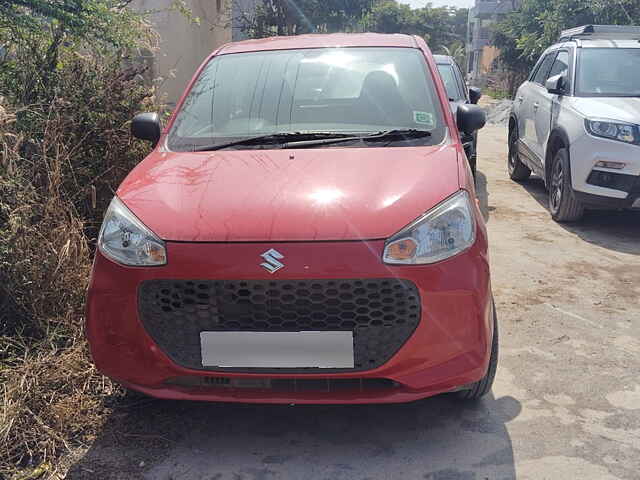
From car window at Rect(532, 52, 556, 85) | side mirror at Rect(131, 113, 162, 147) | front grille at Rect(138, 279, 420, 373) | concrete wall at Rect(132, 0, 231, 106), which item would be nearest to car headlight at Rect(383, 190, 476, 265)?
front grille at Rect(138, 279, 420, 373)

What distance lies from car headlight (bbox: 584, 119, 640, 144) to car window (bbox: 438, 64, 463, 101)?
2.25 metres

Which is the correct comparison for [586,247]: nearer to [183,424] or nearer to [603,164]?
[603,164]

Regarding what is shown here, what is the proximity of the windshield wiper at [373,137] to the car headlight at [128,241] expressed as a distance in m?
0.92

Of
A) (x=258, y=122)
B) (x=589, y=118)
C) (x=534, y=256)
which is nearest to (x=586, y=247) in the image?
(x=534, y=256)

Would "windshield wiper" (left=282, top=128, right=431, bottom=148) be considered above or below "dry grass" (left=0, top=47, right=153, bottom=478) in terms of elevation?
above

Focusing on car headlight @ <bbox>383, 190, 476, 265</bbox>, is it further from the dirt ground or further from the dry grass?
the dry grass

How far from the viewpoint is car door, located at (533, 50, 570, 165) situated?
740cm

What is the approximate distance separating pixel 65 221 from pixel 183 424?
4.82ft

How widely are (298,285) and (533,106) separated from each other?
6.43 metres

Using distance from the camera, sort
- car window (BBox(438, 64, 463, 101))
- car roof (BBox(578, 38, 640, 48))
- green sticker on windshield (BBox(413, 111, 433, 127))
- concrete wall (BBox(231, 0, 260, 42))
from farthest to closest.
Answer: concrete wall (BBox(231, 0, 260, 42)), car window (BBox(438, 64, 463, 101)), car roof (BBox(578, 38, 640, 48)), green sticker on windshield (BBox(413, 111, 433, 127))

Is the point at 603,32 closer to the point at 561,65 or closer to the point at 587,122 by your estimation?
the point at 561,65

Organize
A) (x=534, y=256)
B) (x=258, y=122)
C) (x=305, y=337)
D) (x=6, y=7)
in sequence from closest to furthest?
(x=305, y=337)
(x=258, y=122)
(x=6, y=7)
(x=534, y=256)

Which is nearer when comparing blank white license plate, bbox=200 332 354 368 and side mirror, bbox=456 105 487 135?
blank white license plate, bbox=200 332 354 368

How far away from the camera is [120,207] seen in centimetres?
299
